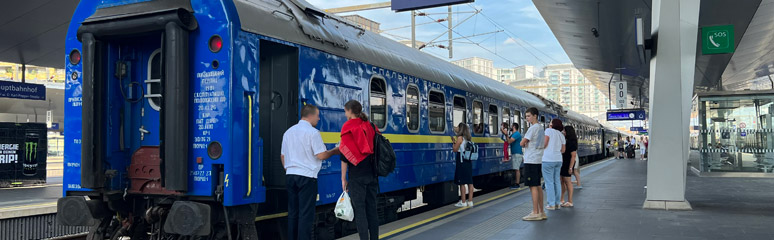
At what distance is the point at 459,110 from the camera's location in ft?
38.2

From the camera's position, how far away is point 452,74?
1174 centimetres

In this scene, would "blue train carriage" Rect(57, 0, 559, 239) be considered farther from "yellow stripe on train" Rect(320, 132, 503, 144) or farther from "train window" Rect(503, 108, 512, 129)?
"train window" Rect(503, 108, 512, 129)

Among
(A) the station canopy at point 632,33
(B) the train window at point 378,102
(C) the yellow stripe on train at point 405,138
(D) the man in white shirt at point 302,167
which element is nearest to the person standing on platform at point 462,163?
(C) the yellow stripe on train at point 405,138

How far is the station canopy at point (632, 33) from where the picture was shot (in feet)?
58.2

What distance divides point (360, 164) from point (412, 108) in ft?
11.4

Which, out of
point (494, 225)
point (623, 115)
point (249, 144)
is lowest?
point (494, 225)

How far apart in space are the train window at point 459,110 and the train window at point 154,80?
615 cm

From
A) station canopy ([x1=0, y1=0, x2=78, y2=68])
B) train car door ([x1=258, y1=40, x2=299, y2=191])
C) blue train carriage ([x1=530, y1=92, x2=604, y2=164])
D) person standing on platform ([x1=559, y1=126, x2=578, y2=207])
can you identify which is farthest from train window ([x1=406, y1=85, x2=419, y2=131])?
blue train carriage ([x1=530, y1=92, x2=604, y2=164])

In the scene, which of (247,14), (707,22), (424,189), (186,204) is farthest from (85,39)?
(707,22)

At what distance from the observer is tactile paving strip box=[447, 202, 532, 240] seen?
24.1 ft

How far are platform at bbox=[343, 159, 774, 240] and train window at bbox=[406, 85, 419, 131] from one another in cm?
141

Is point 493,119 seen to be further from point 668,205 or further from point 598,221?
point 598,221

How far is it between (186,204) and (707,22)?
1981 cm

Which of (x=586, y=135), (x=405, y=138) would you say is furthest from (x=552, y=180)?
(x=586, y=135)
